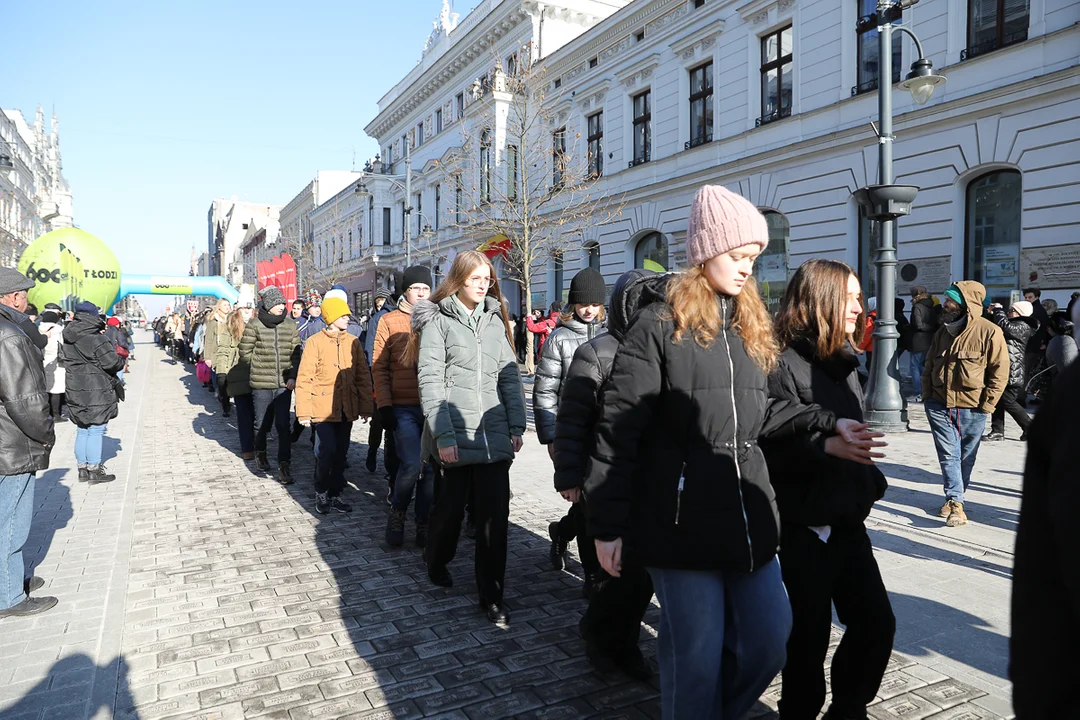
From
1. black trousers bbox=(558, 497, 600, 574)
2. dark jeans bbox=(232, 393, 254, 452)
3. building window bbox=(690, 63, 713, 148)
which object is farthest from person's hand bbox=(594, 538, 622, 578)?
building window bbox=(690, 63, 713, 148)

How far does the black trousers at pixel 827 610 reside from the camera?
2705mm

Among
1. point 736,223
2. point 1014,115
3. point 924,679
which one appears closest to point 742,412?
point 736,223

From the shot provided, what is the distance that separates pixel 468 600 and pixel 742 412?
2.59m

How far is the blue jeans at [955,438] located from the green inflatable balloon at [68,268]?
14.6 meters

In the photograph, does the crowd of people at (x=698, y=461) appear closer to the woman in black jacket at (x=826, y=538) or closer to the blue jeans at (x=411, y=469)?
the woman in black jacket at (x=826, y=538)

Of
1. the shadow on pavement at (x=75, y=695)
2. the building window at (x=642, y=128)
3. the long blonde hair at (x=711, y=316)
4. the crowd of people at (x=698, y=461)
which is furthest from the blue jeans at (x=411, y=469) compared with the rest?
the building window at (x=642, y=128)

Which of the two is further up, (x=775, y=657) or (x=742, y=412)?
(x=742, y=412)

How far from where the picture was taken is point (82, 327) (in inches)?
298

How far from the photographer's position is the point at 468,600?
172 inches

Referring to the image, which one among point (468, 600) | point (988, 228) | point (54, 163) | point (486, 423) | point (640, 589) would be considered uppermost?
point (54, 163)

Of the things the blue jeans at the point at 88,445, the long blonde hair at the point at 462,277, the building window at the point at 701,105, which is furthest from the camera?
the building window at the point at 701,105

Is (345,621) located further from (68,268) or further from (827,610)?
(68,268)

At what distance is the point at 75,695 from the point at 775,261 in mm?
18218

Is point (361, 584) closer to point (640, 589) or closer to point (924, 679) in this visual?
point (640, 589)
